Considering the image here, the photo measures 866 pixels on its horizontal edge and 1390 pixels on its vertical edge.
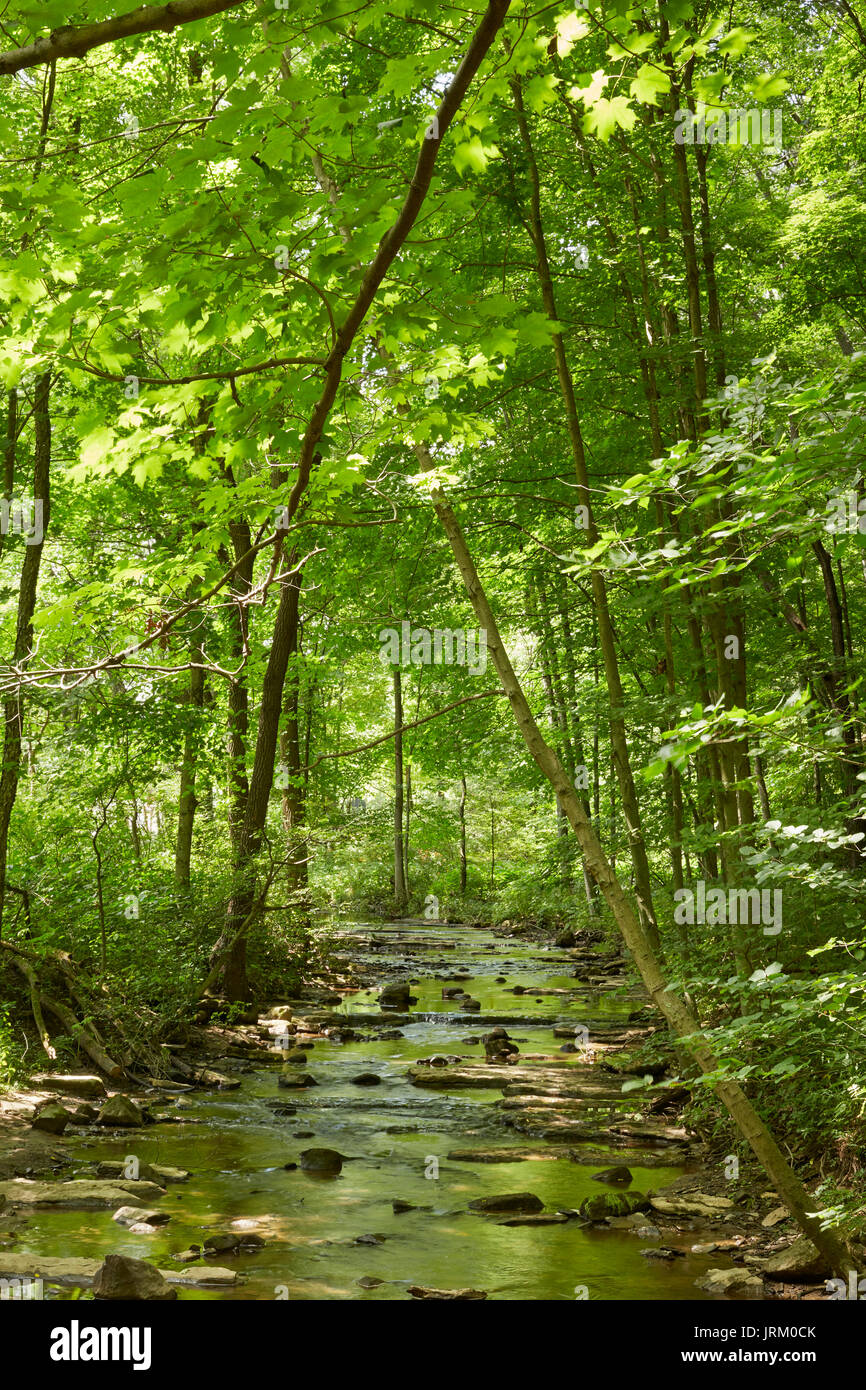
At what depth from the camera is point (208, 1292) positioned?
5.00 meters

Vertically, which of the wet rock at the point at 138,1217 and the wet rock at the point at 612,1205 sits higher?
the wet rock at the point at 138,1217

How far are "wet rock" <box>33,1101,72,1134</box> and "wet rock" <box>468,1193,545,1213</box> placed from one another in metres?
3.31

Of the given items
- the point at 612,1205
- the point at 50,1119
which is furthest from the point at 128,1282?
the point at 50,1119

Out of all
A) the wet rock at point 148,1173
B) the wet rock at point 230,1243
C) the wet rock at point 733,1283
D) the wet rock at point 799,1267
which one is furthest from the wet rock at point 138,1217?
the wet rock at point 799,1267

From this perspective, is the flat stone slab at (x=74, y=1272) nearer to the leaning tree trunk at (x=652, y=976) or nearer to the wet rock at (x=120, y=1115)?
the leaning tree trunk at (x=652, y=976)

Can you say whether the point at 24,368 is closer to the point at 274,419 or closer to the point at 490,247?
the point at 274,419

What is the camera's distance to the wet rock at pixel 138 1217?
6055mm

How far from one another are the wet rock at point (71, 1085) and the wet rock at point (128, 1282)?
4.38m

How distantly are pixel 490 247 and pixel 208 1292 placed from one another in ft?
28.5

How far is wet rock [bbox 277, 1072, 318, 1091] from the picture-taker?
396 inches

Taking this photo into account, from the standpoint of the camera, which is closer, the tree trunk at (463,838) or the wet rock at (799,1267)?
the wet rock at (799,1267)

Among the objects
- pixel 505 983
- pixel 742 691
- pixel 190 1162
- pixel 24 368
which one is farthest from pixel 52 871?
pixel 505 983

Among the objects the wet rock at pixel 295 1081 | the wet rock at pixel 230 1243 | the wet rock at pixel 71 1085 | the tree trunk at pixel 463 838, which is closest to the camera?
the wet rock at pixel 230 1243

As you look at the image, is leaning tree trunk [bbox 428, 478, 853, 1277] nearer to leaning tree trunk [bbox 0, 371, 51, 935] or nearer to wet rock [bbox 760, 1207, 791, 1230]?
wet rock [bbox 760, 1207, 791, 1230]
